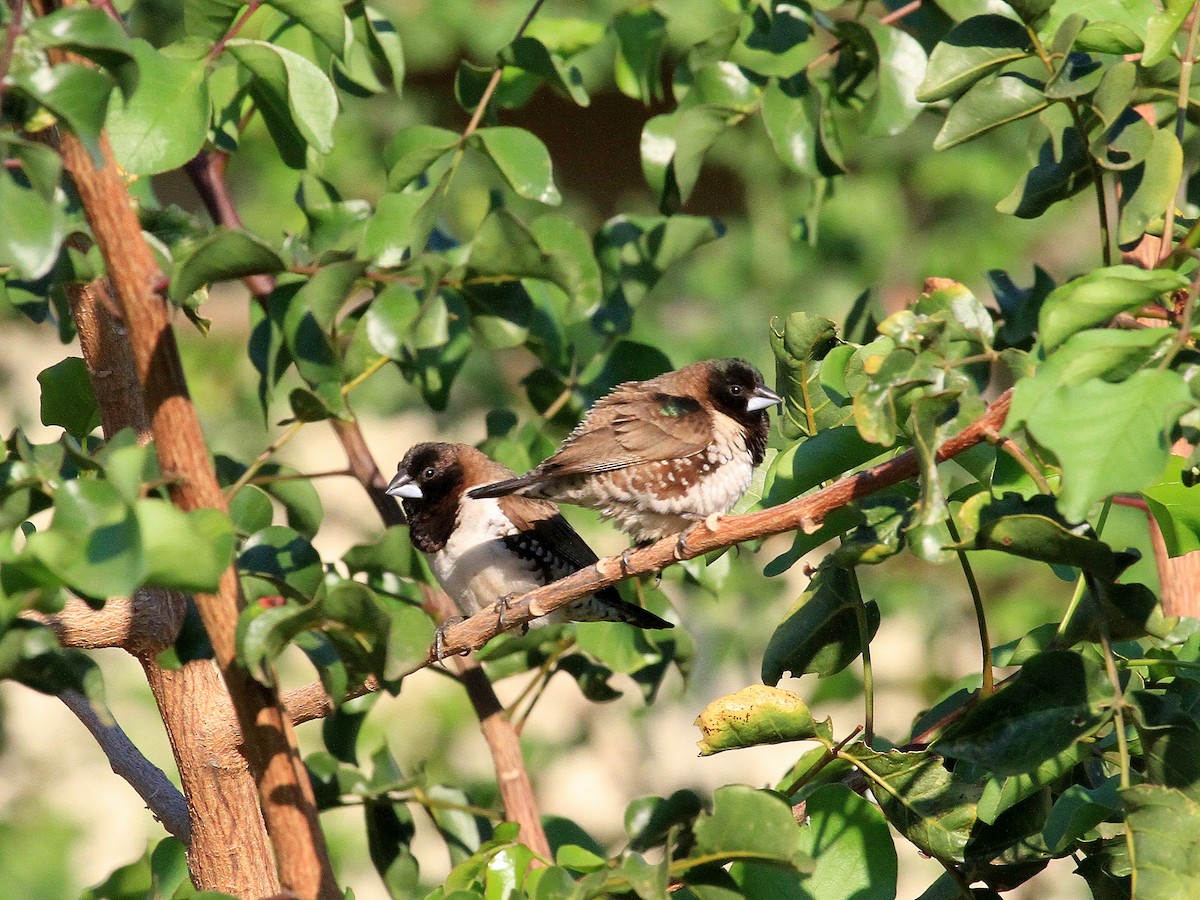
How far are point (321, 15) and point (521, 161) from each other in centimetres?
43

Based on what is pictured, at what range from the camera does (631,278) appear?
2535 millimetres

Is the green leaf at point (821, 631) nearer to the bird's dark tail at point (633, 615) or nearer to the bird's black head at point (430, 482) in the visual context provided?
the bird's dark tail at point (633, 615)

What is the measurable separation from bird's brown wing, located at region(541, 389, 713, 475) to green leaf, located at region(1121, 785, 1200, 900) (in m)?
1.78

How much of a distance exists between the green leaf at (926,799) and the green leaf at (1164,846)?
290mm

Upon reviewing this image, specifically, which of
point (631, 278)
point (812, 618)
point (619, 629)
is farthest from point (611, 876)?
point (631, 278)

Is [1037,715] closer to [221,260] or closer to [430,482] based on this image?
[221,260]

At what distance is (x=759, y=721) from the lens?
5.54 ft

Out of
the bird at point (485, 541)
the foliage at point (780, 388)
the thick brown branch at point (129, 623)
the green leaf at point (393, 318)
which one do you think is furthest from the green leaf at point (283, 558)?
the bird at point (485, 541)

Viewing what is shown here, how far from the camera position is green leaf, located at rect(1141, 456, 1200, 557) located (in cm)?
169

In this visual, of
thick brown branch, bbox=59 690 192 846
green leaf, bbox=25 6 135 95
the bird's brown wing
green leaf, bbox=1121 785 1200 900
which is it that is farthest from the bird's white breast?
green leaf, bbox=25 6 135 95

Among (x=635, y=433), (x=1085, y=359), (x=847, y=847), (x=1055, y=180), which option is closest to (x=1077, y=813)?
(x=847, y=847)

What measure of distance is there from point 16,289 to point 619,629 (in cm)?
125

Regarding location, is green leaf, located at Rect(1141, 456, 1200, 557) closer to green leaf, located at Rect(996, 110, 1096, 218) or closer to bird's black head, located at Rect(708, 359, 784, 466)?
green leaf, located at Rect(996, 110, 1096, 218)

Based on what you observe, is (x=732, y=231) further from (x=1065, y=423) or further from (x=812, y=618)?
(x=1065, y=423)
